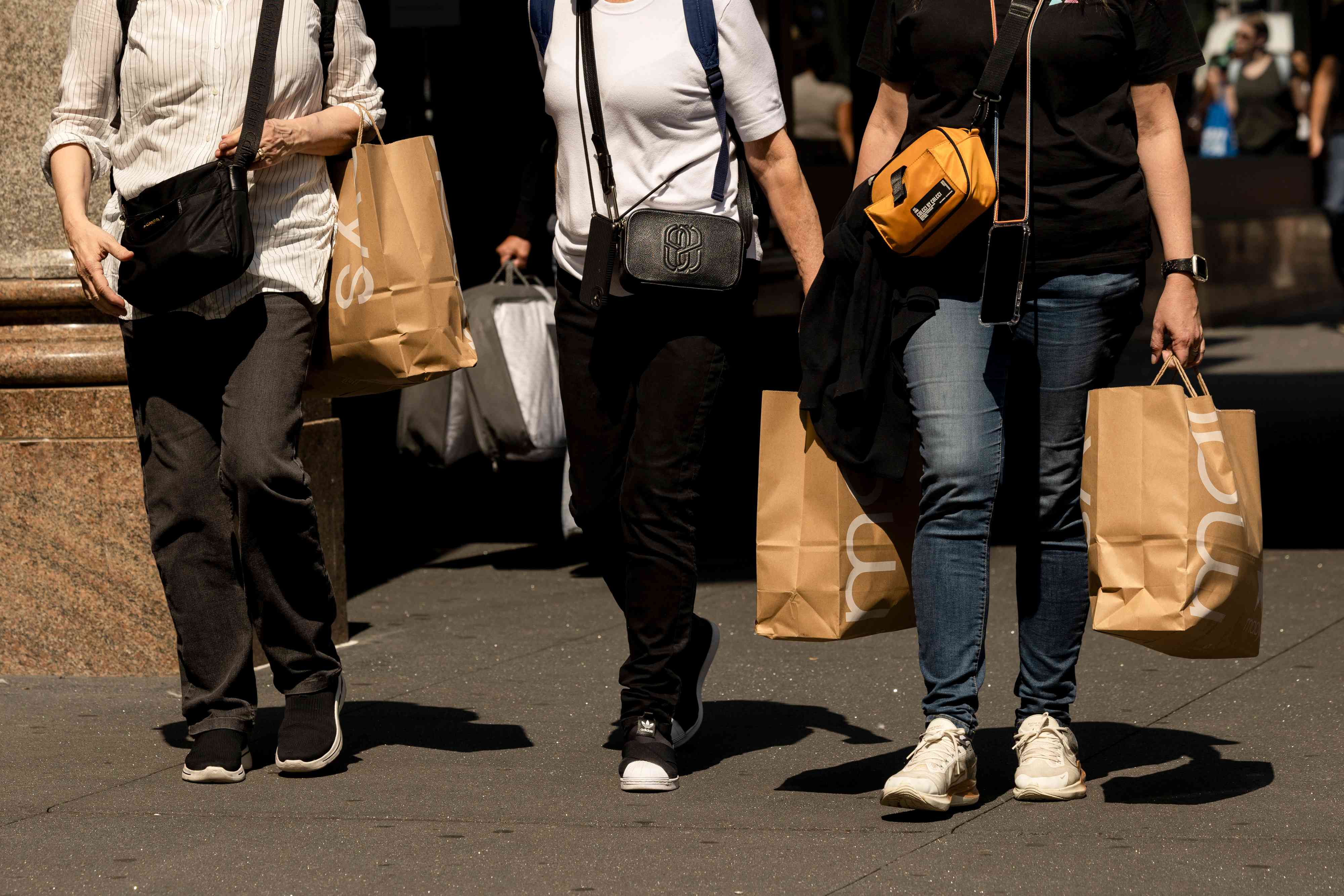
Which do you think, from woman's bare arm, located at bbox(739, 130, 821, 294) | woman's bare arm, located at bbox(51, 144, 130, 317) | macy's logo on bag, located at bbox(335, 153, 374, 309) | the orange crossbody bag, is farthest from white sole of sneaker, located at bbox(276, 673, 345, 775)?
the orange crossbody bag

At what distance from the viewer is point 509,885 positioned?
12.4ft

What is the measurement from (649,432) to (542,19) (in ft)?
3.03

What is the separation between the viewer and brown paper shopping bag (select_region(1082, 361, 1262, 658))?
404cm

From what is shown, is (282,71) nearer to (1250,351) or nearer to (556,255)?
(556,255)

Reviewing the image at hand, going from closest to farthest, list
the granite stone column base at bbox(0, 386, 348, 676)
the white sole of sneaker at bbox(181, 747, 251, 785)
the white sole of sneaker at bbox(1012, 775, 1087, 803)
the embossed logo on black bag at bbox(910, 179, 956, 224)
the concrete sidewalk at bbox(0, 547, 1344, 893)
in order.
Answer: the concrete sidewalk at bbox(0, 547, 1344, 893)
the embossed logo on black bag at bbox(910, 179, 956, 224)
the white sole of sneaker at bbox(1012, 775, 1087, 803)
the white sole of sneaker at bbox(181, 747, 251, 785)
the granite stone column base at bbox(0, 386, 348, 676)

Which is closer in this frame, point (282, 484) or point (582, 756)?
point (282, 484)

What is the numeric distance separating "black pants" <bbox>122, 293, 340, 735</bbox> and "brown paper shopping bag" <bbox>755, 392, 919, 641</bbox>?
101 cm

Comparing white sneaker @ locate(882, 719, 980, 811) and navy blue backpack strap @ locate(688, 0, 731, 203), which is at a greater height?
navy blue backpack strap @ locate(688, 0, 731, 203)

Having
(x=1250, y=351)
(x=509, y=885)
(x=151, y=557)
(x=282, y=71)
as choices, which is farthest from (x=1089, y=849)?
(x=1250, y=351)

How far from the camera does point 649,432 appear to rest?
4.54 m

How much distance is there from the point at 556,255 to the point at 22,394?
77.7 inches

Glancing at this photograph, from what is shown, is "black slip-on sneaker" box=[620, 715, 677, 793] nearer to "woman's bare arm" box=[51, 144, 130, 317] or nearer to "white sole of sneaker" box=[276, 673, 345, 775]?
"white sole of sneaker" box=[276, 673, 345, 775]

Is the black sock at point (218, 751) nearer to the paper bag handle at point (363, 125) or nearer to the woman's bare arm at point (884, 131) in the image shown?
the paper bag handle at point (363, 125)

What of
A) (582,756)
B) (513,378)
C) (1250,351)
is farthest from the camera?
(1250,351)
